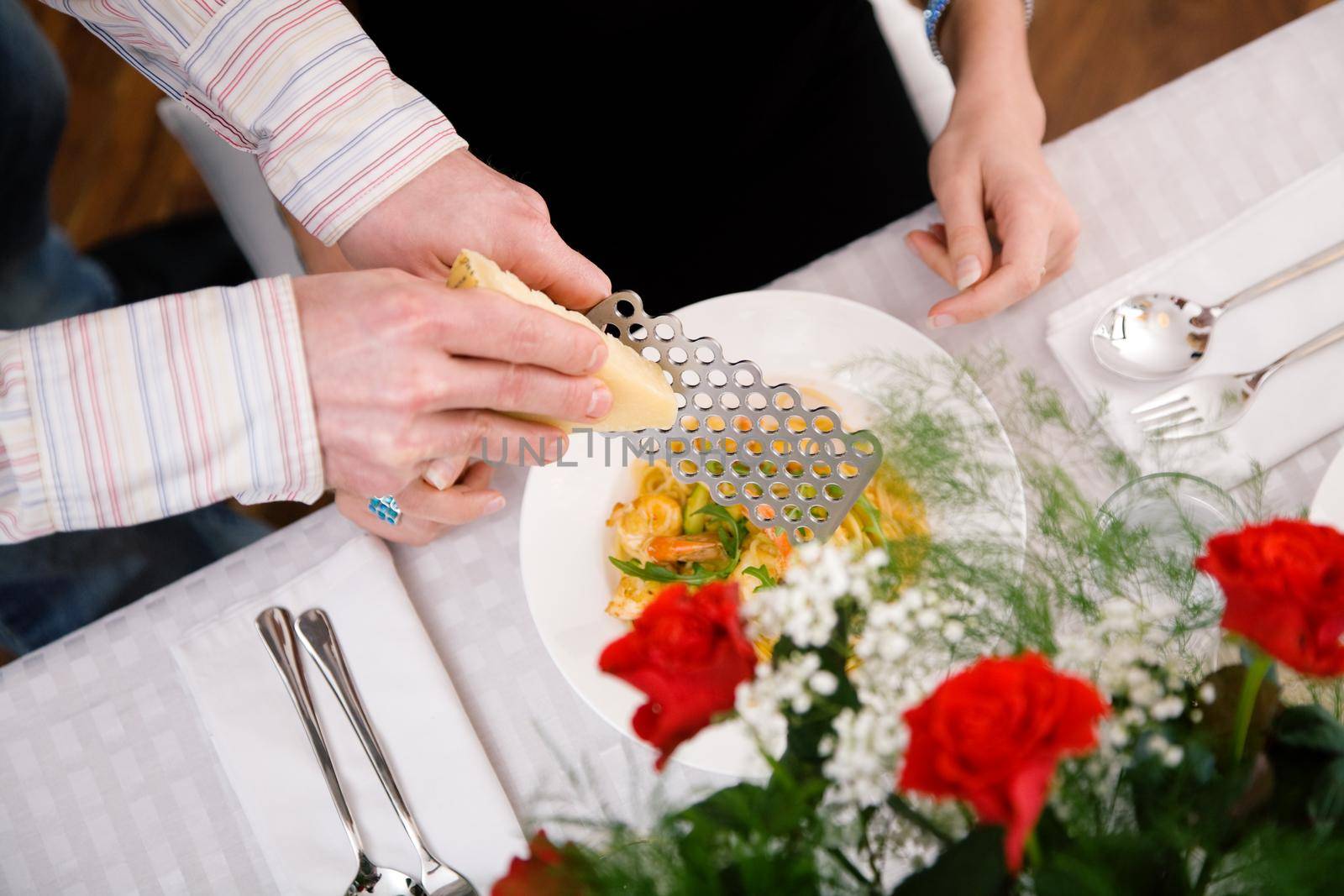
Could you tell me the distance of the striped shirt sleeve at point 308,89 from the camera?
0.65 meters

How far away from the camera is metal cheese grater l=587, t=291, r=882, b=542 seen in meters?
0.57

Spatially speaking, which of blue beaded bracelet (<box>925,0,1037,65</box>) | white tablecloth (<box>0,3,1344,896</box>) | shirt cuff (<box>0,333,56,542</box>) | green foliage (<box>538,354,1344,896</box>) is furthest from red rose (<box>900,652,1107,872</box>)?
blue beaded bracelet (<box>925,0,1037,65</box>)

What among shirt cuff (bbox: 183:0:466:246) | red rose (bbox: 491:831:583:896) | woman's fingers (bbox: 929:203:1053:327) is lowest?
red rose (bbox: 491:831:583:896)

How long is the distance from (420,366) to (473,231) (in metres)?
0.17

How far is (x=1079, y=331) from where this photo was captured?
690 mm

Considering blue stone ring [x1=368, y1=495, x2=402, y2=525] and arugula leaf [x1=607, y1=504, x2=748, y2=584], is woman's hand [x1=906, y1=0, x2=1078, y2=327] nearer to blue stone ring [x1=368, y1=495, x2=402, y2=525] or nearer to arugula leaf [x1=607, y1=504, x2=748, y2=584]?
arugula leaf [x1=607, y1=504, x2=748, y2=584]

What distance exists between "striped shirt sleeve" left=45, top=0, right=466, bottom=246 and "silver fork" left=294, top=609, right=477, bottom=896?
1.03 ft

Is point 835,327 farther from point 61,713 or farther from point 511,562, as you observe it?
point 61,713

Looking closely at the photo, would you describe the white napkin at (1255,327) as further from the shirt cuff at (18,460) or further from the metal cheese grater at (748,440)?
the shirt cuff at (18,460)

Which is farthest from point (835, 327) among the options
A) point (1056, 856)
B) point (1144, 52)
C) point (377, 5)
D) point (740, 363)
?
point (1144, 52)

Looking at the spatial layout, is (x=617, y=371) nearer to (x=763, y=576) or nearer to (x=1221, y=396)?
(x=763, y=576)

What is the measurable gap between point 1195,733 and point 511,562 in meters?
0.50

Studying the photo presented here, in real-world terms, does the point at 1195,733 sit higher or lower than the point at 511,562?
lower

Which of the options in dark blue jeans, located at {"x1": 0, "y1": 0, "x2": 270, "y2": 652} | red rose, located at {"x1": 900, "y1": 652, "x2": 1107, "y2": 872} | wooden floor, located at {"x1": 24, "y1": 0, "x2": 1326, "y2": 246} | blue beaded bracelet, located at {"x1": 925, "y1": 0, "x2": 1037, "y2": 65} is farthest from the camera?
wooden floor, located at {"x1": 24, "y1": 0, "x2": 1326, "y2": 246}
